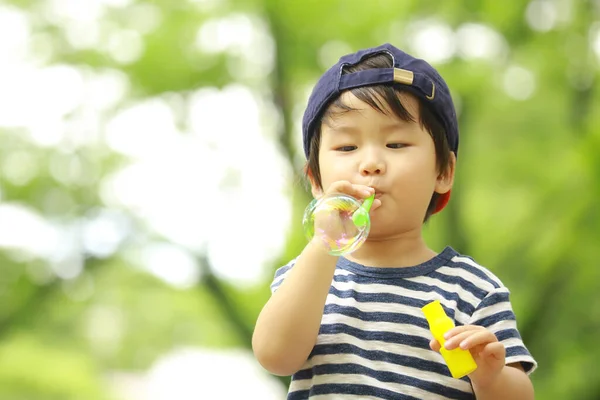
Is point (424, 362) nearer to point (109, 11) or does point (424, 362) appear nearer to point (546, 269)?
point (546, 269)

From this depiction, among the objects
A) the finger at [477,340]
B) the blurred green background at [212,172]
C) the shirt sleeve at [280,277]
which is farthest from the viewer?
the blurred green background at [212,172]

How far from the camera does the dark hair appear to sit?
3.25 ft

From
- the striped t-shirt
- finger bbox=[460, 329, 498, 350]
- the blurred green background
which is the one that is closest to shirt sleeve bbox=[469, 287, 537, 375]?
the striped t-shirt

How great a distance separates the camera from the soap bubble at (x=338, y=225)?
92 centimetres

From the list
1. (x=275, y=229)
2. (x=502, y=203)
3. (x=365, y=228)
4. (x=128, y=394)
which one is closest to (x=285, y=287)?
(x=365, y=228)

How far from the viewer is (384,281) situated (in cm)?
101

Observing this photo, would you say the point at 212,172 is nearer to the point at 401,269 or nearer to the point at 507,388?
the point at 401,269

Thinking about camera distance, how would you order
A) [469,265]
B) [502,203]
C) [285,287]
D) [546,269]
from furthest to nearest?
[502,203]
[546,269]
[469,265]
[285,287]

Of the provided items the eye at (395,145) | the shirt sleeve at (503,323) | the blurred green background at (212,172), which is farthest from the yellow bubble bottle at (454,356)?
the blurred green background at (212,172)

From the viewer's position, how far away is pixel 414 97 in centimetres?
102

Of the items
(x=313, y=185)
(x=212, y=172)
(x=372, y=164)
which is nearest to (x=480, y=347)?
(x=372, y=164)

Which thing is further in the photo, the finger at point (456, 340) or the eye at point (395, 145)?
the eye at point (395, 145)

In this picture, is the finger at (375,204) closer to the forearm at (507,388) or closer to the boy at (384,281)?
the boy at (384,281)

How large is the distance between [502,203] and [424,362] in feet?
11.1
